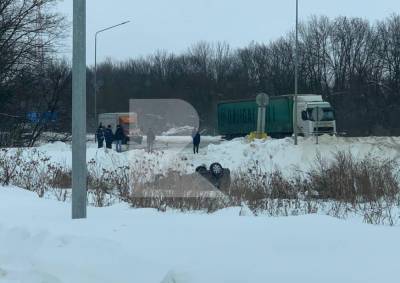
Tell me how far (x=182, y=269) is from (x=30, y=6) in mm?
34925

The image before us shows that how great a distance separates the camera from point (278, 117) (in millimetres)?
45188

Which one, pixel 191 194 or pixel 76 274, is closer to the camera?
pixel 76 274

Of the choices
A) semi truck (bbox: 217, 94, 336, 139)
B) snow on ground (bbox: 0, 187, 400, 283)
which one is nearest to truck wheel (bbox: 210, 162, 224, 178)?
snow on ground (bbox: 0, 187, 400, 283)

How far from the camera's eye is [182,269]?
208 inches

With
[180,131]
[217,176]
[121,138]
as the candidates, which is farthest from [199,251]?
[180,131]

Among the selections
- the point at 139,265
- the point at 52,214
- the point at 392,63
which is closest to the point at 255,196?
the point at 52,214

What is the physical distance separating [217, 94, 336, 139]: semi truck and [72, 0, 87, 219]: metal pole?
32941 mm

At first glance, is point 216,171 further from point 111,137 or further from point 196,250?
point 111,137

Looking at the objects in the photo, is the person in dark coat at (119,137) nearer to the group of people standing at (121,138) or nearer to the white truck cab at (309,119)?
the group of people standing at (121,138)

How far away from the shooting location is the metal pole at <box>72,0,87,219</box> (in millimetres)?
7465

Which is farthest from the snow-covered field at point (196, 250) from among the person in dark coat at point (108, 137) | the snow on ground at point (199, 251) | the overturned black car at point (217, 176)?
the person in dark coat at point (108, 137)

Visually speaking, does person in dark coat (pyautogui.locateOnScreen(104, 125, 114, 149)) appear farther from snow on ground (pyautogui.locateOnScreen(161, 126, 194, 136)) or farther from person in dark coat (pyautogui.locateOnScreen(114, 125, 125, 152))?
snow on ground (pyautogui.locateOnScreen(161, 126, 194, 136))

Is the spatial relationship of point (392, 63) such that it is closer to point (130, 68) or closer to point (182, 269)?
point (130, 68)

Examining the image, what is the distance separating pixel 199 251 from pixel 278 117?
39.9 m
